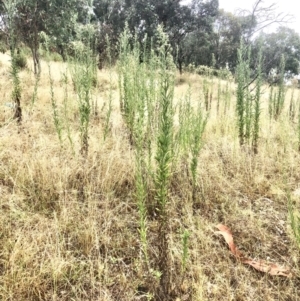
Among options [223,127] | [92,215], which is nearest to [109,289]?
[92,215]

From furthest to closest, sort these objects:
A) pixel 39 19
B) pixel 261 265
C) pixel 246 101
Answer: pixel 39 19
pixel 246 101
pixel 261 265

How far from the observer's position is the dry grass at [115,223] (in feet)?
5.89

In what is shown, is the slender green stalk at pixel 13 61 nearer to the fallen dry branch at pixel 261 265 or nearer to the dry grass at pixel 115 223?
the dry grass at pixel 115 223

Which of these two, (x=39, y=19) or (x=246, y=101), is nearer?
(x=246, y=101)

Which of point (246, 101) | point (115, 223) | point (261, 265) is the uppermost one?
point (246, 101)

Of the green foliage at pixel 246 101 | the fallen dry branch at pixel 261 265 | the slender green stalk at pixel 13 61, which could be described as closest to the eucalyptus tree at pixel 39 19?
the slender green stalk at pixel 13 61

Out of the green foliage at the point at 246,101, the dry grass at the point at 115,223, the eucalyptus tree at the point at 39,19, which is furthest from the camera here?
the eucalyptus tree at the point at 39,19

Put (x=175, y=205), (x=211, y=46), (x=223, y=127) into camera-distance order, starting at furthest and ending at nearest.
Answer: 1. (x=211, y=46)
2. (x=223, y=127)
3. (x=175, y=205)

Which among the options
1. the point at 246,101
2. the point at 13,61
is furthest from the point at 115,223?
the point at 246,101

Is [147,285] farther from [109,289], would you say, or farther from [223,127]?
[223,127]

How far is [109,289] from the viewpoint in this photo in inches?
71.4

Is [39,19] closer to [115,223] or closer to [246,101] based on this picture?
[246,101]

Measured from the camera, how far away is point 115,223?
224 centimetres

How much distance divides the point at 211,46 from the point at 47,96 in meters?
19.3
